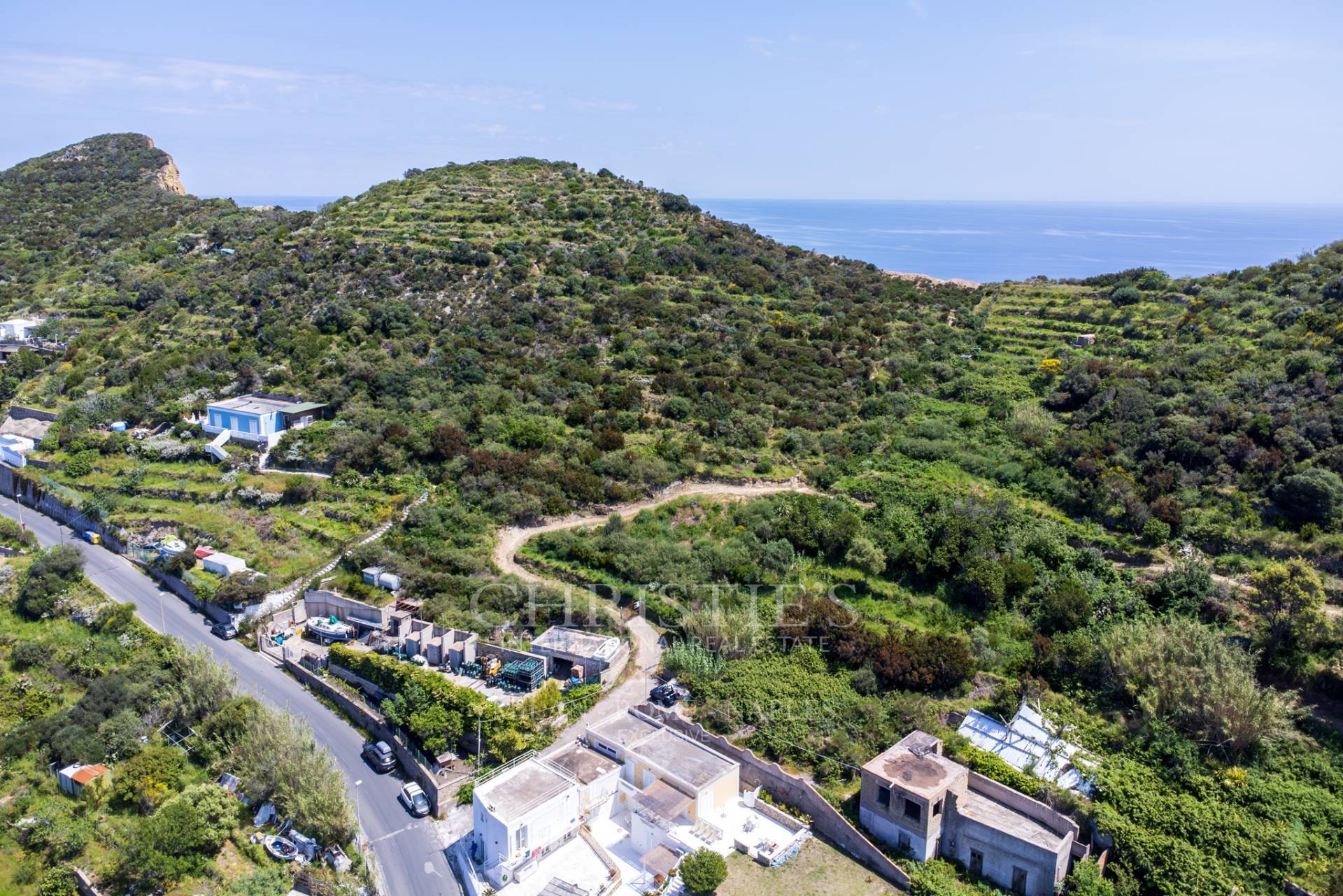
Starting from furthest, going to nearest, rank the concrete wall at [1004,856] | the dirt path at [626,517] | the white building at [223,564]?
the white building at [223,564] < the dirt path at [626,517] < the concrete wall at [1004,856]

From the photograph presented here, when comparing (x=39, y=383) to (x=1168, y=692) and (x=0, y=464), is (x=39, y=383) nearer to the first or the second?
(x=0, y=464)

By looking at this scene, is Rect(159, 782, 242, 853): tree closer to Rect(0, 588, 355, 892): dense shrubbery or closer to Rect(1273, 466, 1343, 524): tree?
Rect(0, 588, 355, 892): dense shrubbery

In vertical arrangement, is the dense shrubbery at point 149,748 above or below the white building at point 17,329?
below

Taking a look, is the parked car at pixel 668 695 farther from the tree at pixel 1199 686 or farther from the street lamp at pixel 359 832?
the tree at pixel 1199 686

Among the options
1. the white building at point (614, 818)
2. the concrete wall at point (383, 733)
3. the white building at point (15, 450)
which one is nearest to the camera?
the white building at point (614, 818)

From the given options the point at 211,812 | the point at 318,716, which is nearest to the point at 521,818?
the point at 211,812

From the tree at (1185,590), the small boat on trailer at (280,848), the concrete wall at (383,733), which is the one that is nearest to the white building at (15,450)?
the concrete wall at (383,733)
